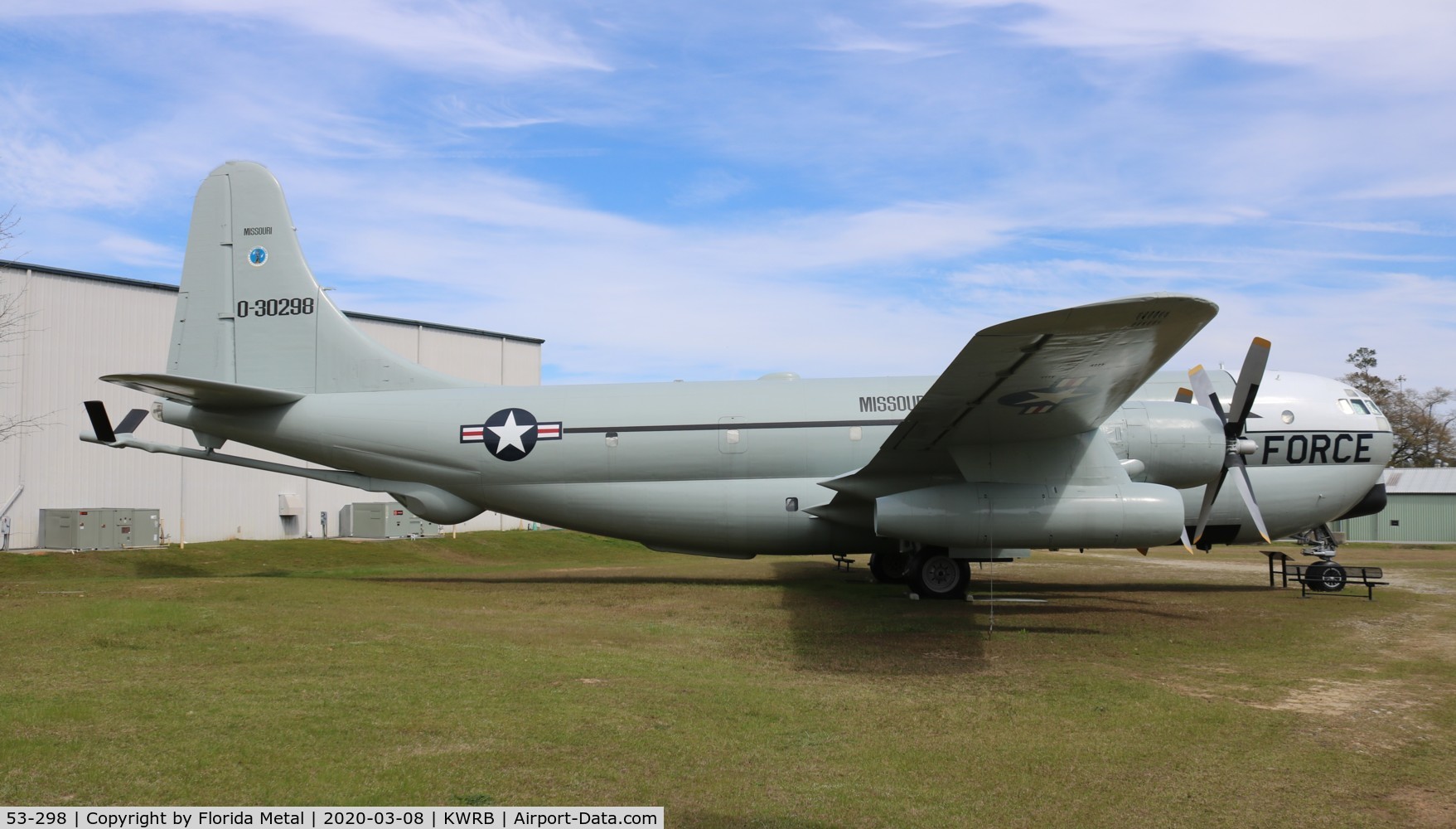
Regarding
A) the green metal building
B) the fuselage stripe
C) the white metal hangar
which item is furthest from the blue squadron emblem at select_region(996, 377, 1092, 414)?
the green metal building

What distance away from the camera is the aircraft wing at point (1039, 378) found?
9.90 metres

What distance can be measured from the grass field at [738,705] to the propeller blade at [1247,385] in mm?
3216

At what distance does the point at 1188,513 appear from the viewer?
18344 millimetres

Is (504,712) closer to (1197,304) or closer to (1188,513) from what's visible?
(1197,304)

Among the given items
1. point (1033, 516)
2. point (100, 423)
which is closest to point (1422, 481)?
point (1033, 516)

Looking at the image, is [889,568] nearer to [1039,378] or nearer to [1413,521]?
[1039,378]

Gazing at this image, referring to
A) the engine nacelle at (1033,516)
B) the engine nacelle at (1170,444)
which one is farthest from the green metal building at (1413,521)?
the engine nacelle at (1033,516)

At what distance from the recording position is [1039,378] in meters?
12.2

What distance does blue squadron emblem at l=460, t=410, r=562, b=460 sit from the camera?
18.8 m

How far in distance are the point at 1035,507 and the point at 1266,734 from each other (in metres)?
6.13

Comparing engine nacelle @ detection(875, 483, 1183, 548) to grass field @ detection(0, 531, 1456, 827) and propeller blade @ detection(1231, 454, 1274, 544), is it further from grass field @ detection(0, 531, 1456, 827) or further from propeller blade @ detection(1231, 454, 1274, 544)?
propeller blade @ detection(1231, 454, 1274, 544)

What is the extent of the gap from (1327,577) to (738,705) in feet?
54.4

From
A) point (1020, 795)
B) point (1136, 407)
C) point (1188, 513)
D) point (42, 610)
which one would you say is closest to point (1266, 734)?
point (1020, 795)

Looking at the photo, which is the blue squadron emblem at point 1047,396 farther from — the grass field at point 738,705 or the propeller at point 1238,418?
the propeller at point 1238,418
